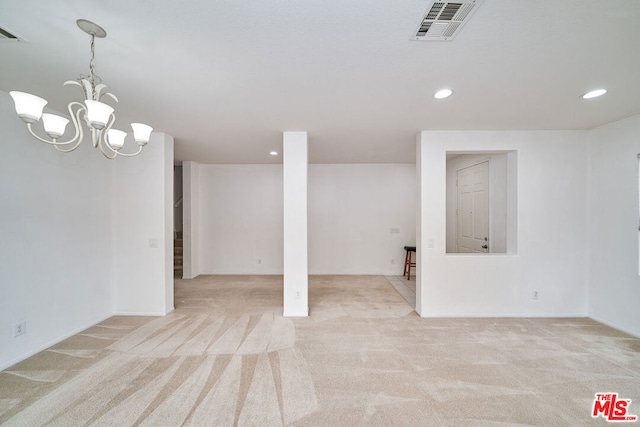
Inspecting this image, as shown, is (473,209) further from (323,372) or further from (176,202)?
(176,202)

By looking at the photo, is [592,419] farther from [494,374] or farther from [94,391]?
[94,391]

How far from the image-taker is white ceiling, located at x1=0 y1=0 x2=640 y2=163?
1357 mm

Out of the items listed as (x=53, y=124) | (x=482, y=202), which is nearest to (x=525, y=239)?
(x=482, y=202)

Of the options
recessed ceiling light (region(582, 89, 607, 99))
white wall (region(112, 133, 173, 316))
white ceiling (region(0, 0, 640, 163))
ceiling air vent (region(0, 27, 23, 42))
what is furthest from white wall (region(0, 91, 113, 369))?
recessed ceiling light (region(582, 89, 607, 99))

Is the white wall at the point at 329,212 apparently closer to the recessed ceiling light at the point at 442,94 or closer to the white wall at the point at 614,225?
the white wall at the point at 614,225

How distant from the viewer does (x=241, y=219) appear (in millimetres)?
5848

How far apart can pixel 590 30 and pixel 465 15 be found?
0.82 metres

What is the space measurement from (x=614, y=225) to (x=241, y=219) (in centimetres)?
614

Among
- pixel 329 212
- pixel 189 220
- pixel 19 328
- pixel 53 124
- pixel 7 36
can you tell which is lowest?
pixel 19 328

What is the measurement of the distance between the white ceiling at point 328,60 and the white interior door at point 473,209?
1541 millimetres

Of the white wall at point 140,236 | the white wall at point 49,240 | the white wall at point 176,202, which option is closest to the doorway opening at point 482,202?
the white wall at point 140,236

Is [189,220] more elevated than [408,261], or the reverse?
[189,220]

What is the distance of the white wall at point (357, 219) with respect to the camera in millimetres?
5797

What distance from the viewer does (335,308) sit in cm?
374
